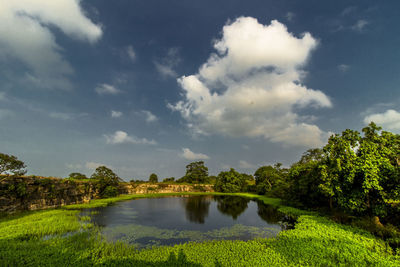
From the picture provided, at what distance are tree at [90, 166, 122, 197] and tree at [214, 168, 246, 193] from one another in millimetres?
42027

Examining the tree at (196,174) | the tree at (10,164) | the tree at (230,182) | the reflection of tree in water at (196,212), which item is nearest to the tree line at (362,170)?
the tree at (10,164)

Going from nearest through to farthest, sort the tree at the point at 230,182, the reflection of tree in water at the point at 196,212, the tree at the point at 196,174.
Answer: the reflection of tree in water at the point at 196,212, the tree at the point at 230,182, the tree at the point at 196,174

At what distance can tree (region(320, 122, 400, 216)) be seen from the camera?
14070 mm

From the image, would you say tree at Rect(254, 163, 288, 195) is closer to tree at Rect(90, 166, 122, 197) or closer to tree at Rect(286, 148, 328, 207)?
tree at Rect(286, 148, 328, 207)

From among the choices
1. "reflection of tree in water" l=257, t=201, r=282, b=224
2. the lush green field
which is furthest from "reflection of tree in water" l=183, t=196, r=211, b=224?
the lush green field

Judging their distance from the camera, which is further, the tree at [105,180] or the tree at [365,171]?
the tree at [105,180]

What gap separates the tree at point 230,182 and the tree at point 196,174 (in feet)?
42.9

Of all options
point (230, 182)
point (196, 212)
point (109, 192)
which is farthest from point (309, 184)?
point (109, 192)

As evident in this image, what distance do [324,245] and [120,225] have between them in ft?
64.5

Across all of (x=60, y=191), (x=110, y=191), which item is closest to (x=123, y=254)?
(x=60, y=191)

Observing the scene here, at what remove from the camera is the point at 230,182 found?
225 feet

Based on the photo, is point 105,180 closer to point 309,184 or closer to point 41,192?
point 41,192

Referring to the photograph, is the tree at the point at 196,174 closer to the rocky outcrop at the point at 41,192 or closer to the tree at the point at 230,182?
the tree at the point at 230,182

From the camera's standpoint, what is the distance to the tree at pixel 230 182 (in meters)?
67.9
